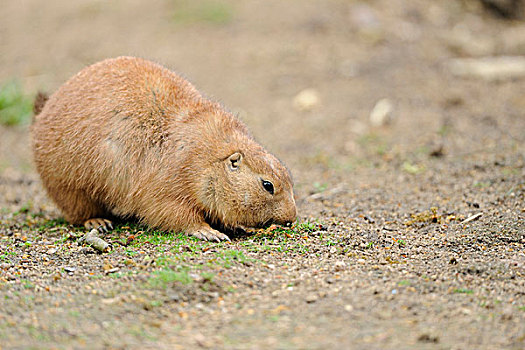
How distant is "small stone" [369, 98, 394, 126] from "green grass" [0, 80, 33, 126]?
6.28 metres

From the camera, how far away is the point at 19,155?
9.80 m

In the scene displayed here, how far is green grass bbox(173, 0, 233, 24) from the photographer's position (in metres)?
13.9

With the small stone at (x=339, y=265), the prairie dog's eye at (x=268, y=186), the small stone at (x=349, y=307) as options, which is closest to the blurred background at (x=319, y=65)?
the prairie dog's eye at (x=268, y=186)

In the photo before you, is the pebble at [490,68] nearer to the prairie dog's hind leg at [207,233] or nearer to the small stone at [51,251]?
the prairie dog's hind leg at [207,233]

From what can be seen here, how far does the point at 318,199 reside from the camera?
6.98 metres

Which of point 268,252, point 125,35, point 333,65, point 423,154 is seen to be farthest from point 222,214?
point 125,35

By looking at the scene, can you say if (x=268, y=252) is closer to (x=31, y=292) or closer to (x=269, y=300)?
(x=269, y=300)

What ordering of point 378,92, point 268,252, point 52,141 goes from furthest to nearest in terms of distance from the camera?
point 378,92
point 52,141
point 268,252

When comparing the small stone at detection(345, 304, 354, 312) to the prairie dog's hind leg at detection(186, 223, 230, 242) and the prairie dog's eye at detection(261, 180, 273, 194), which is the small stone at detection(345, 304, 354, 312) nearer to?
the prairie dog's hind leg at detection(186, 223, 230, 242)

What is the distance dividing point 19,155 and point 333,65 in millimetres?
6366

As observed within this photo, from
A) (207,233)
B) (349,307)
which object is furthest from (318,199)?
(349,307)

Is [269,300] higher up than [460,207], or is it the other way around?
[269,300]

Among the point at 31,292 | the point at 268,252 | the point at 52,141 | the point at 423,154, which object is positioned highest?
the point at 52,141

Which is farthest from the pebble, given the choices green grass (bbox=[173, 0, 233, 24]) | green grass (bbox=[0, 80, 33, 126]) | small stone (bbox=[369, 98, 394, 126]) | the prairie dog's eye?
green grass (bbox=[0, 80, 33, 126])
